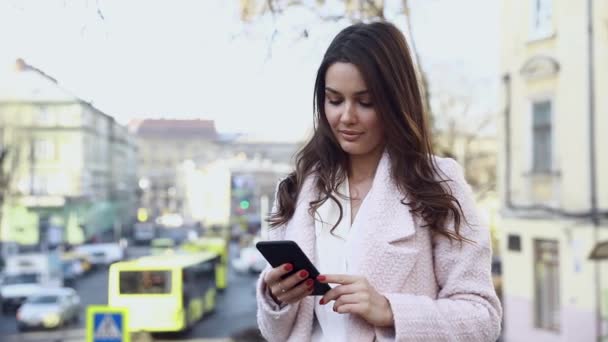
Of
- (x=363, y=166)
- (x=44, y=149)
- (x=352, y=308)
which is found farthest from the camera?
(x=44, y=149)

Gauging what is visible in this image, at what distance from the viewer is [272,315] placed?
1.28 metres

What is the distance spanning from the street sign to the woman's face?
482 centimetres

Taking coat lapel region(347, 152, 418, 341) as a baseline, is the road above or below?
below

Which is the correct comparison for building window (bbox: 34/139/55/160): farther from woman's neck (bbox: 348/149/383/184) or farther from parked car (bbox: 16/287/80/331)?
woman's neck (bbox: 348/149/383/184)

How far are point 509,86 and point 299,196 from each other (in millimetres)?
11260

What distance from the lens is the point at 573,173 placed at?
1065cm

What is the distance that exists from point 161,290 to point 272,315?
13307 millimetres

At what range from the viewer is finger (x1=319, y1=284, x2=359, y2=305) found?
3.82 feet

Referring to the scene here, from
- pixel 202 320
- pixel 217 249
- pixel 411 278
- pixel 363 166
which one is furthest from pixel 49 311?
pixel 411 278

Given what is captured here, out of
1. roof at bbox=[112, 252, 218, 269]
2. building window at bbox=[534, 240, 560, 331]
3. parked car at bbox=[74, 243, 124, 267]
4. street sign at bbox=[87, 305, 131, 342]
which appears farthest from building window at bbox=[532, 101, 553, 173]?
parked car at bbox=[74, 243, 124, 267]

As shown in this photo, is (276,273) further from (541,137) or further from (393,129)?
(541,137)

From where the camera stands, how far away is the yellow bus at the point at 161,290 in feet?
44.2

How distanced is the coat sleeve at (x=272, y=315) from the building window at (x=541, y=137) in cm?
1046

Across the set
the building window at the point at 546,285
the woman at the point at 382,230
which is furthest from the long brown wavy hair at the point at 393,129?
the building window at the point at 546,285
